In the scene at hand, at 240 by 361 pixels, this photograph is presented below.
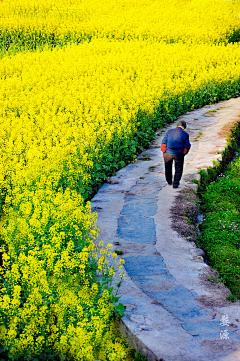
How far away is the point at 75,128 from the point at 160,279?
470cm

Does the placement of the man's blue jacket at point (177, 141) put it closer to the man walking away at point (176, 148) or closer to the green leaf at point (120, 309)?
the man walking away at point (176, 148)

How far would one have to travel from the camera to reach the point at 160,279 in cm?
464

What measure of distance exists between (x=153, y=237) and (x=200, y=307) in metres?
1.57

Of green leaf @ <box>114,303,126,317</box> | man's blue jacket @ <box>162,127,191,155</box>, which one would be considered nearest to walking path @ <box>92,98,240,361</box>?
green leaf @ <box>114,303,126,317</box>

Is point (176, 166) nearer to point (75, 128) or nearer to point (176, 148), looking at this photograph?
point (176, 148)

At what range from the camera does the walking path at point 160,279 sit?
11.4ft

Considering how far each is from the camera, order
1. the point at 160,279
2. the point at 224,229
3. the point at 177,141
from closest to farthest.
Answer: the point at 160,279, the point at 224,229, the point at 177,141

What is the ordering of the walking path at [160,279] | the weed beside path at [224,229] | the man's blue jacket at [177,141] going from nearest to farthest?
1. the walking path at [160,279]
2. the weed beside path at [224,229]
3. the man's blue jacket at [177,141]

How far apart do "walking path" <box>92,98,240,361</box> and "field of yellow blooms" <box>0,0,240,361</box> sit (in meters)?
0.25

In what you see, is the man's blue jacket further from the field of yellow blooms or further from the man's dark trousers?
the field of yellow blooms

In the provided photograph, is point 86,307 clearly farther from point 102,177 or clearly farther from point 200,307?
point 102,177

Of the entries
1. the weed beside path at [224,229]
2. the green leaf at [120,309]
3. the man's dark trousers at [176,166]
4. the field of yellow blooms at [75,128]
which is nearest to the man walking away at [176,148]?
the man's dark trousers at [176,166]

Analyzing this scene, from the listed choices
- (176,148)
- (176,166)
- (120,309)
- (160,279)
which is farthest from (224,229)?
(120,309)

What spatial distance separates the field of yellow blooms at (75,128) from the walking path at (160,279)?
0.25m
